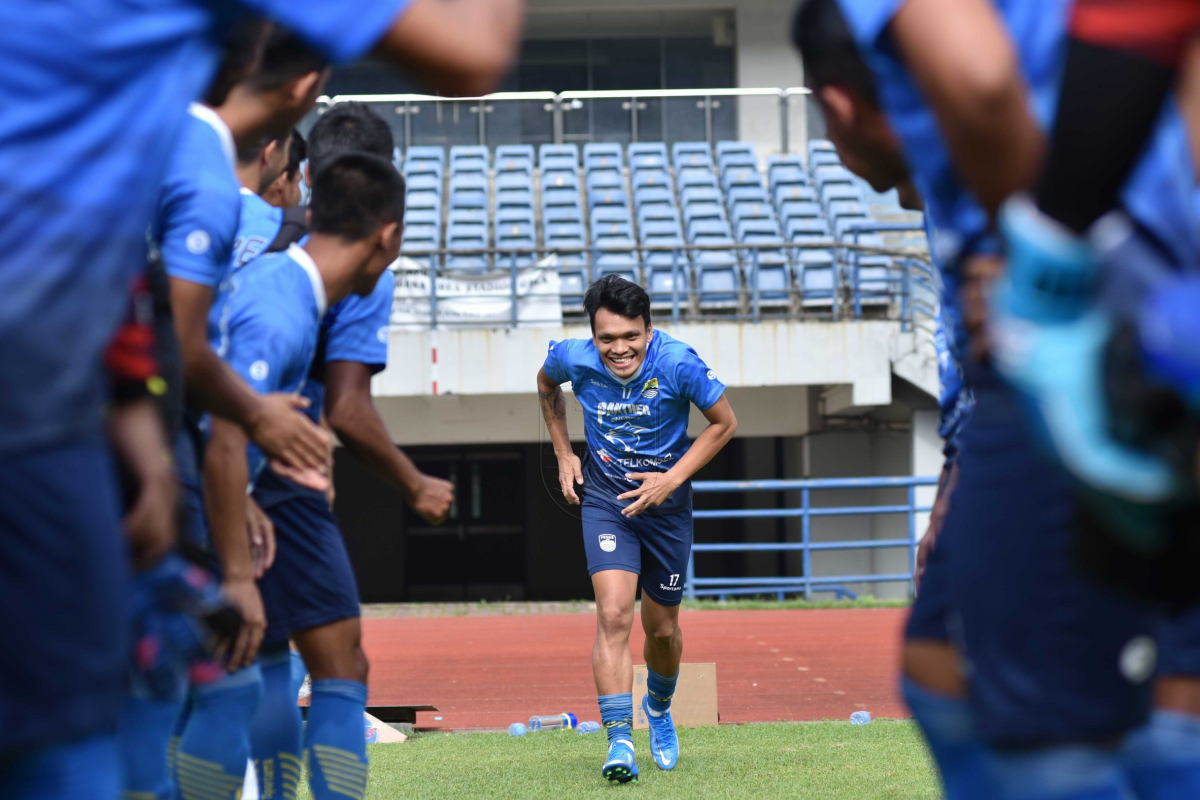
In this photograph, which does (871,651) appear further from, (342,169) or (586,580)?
(586,580)

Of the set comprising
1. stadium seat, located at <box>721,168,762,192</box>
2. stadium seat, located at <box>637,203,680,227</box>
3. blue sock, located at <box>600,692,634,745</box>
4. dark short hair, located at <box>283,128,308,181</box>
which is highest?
stadium seat, located at <box>721,168,762,192</box>

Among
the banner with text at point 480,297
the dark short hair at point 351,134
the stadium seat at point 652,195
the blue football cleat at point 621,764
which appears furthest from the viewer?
the stadium seat at point 652,195

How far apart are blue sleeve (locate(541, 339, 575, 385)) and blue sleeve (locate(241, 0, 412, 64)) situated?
4602 mm

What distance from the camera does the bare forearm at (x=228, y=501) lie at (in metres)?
2.77

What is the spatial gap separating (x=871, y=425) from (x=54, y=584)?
18.9 m

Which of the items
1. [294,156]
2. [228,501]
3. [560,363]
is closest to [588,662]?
[560,363]

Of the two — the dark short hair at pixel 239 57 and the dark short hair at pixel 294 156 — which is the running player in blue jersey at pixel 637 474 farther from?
the dark short hair at pixel 239 57

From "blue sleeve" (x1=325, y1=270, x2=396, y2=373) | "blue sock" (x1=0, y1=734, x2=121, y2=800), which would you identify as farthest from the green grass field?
"blue sock" (x1=0, y1=734, x2=121, y2=800)

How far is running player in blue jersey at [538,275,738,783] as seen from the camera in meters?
5.75

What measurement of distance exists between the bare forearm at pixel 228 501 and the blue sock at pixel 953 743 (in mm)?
→ 1545

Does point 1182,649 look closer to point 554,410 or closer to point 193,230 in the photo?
point 193,230

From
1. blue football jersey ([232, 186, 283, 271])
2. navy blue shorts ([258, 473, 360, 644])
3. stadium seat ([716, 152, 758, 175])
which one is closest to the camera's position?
navy blue shorts ([258, 473, 360, 644])

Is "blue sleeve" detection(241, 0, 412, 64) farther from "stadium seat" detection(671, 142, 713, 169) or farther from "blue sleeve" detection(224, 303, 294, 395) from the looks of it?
"stadium seat" detection(671, 142, 713, 169)

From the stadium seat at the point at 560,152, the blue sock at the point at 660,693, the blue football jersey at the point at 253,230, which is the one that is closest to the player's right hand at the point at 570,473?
the blue sock at the point at 660,693
